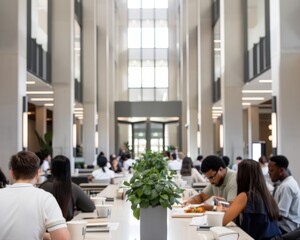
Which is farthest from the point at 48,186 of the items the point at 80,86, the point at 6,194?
the point at 80,86

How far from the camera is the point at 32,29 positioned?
15.2 meters

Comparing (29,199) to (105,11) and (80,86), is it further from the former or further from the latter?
(105,11)

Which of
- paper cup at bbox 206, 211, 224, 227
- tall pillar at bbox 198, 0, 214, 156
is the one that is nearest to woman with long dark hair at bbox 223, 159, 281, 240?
paper cup at bbox 206, 211, 224, 227

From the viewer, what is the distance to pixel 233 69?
18562 millimetres

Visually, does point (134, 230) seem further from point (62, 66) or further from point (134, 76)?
point (134, 76)

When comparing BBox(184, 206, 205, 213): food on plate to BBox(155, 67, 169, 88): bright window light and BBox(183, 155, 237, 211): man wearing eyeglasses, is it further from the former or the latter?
BBox(155, 67, 169, 88): bright window light

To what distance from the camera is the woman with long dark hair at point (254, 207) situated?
4625mm

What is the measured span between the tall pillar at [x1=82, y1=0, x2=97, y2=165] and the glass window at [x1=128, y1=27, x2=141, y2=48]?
54.0ft

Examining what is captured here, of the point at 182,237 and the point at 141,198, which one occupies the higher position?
the point at 141,198

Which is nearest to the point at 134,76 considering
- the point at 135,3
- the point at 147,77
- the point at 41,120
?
the point at 147,77

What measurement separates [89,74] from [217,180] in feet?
62.5

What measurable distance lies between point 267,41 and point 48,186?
1021cm

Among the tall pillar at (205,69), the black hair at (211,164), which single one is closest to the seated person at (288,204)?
the black hair at (211,164)

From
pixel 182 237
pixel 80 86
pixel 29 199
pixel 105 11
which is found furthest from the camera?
pixel 105 11
